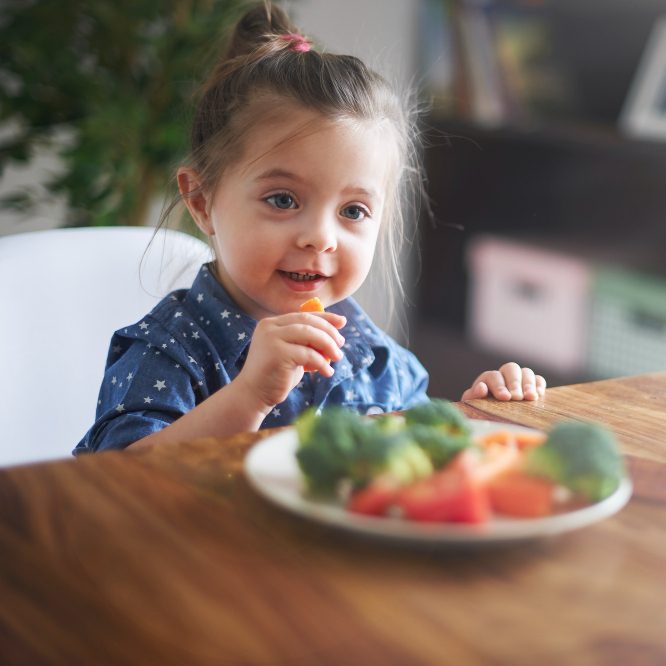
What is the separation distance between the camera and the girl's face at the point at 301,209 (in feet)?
3.56

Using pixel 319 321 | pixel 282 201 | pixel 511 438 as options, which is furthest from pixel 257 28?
pixel 511 438

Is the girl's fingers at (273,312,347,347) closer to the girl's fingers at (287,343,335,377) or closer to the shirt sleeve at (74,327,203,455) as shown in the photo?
the girl's fingers at (287,343,335,377)

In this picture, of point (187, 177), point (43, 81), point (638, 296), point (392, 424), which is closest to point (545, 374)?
point (638, 296)

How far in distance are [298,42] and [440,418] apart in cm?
70

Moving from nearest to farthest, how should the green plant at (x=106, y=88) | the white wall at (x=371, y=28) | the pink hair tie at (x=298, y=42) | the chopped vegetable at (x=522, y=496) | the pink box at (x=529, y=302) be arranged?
the chopped vegetable at (x=522, y=496) < the pink hair tie at (x=298, y=42) < the green plant at (x=106, y=88) < the pink box at (x=529, y=302) < the white wall at (x=371, y=28)

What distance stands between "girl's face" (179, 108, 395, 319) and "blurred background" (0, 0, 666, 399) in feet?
3.37

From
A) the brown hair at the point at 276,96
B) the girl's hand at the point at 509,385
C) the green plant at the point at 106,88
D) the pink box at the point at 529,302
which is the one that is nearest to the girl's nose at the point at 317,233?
the brown hair at the point at 276,96

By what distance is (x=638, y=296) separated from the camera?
2578mm

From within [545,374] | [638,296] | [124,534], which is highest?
[124,534]

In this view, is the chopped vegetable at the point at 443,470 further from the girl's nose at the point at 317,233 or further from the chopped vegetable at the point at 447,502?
the girl's nose at the point at 317,233

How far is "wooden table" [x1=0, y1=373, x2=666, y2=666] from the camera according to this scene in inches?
17.8

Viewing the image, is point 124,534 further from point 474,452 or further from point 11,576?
point 474,452

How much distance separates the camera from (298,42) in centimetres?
122

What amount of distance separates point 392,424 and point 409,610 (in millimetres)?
155
